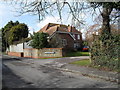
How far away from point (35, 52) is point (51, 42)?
3863 mm

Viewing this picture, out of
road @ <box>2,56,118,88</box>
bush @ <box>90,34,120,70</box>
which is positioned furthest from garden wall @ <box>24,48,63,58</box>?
road @ <box>2,56,118,88</box>

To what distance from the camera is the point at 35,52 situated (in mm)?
24703

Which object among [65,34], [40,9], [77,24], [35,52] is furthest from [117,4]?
[65,34]

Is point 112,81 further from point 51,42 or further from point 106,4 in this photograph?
point 51,42

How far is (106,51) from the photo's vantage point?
11383 millimetres

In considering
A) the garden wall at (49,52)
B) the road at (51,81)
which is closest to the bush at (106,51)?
the road at (51,81)

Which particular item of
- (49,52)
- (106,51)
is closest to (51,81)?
(106,51)

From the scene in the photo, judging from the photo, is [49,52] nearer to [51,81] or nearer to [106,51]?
[106,51]

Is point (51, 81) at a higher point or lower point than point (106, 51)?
lower

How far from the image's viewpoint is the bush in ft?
34.2

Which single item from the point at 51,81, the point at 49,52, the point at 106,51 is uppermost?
the point at 106,51

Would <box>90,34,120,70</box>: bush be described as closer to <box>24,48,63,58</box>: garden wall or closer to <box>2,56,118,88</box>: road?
<box>2,56,118,88</box>: road

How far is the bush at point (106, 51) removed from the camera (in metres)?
10.4

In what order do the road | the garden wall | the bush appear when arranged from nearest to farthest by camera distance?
1. the road
2. the bush
3. the garden wall
